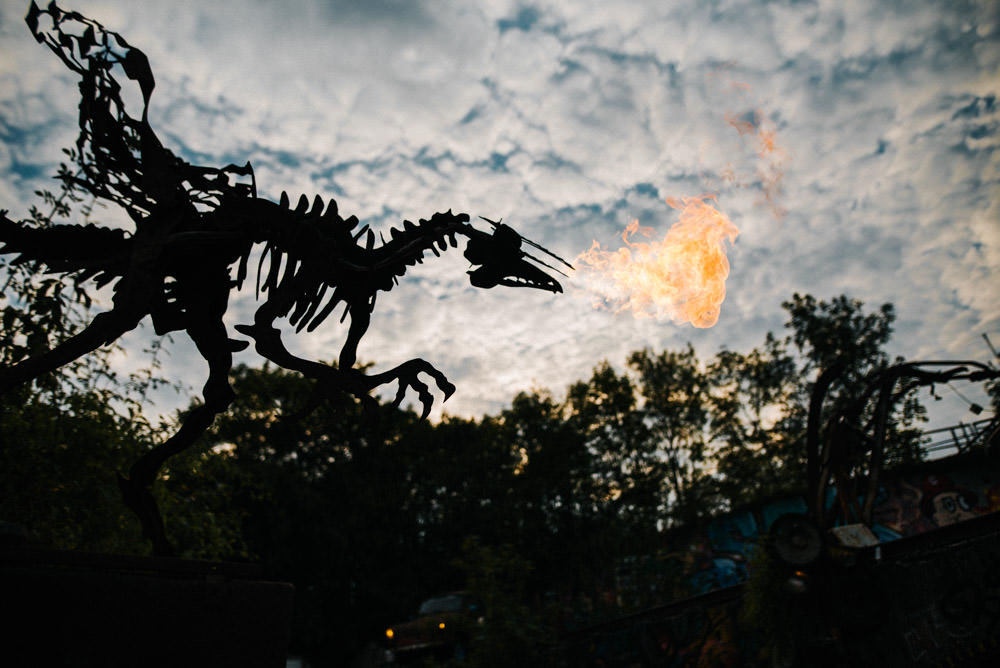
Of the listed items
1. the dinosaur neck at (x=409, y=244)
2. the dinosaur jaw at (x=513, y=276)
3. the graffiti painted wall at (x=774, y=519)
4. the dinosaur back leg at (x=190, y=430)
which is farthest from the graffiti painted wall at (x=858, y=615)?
the dinosaur back leg at (x=190, y=430)

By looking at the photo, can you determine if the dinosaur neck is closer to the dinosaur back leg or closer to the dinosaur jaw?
the dinosaur jaw

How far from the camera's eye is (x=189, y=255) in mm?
3443

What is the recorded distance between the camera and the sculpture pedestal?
7.39 ft

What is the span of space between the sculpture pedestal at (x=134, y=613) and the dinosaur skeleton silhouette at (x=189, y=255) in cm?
83

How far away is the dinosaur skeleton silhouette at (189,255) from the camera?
10.4ft

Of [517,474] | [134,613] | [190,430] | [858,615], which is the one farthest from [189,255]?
[517,474]

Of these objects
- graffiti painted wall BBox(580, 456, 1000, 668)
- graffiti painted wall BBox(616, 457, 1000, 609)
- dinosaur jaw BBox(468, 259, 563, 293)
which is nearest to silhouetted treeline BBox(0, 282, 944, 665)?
graffiti painted wall BBox(616, 457, 1000, 609)

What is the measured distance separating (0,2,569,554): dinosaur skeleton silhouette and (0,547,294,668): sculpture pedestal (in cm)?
83

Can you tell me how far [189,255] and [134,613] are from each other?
2007mm

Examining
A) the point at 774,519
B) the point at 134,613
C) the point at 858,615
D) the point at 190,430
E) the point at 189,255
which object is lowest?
the point at 858,615

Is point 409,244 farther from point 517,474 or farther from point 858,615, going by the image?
point 517,474

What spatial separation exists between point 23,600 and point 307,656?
79.7 feet

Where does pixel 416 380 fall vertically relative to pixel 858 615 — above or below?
above

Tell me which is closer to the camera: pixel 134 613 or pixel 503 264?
pixel 134 613
